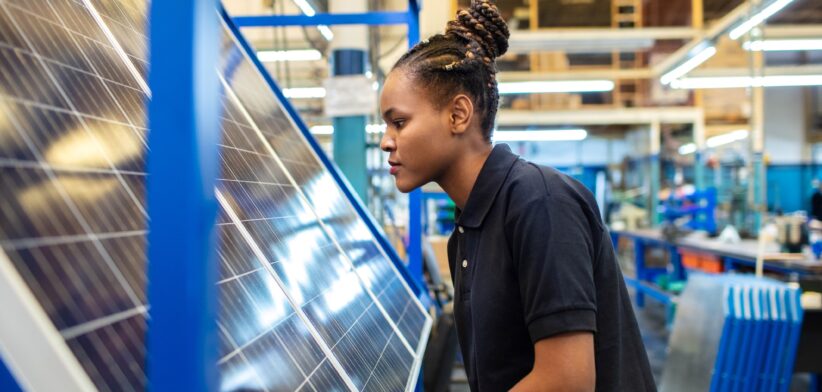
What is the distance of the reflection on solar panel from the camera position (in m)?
0.82

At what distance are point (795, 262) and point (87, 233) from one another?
18.4ft

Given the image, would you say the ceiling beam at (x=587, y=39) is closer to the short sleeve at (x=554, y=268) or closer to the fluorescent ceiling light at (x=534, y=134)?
the fluorescent ceiling light at (x=534, y=134)

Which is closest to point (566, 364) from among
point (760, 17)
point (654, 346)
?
point (760, 17)

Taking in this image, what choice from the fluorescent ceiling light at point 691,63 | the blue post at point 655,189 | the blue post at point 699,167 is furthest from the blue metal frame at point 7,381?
the blue post at point 655,189

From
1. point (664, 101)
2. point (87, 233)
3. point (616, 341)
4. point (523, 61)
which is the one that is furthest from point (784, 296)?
point (664, 101)

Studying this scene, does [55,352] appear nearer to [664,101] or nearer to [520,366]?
[520,366]

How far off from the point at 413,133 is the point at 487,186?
205 millimetres

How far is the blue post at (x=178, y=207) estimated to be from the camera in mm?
631

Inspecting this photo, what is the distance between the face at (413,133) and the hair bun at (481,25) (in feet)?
0.57

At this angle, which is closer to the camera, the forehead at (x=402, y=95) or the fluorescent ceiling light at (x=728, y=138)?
the forehead at (x=402, y=95)

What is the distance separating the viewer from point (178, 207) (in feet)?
2.10

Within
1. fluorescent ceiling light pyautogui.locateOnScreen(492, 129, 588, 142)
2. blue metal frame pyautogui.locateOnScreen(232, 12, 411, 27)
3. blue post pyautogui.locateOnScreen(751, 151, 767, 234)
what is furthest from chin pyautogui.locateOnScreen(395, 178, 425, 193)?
fluorescent ceiling light pyautogui.locateOnScreen(492, 129, 588, 142)

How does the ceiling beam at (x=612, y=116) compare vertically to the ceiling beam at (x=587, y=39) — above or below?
below

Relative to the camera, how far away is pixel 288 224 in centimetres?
183
